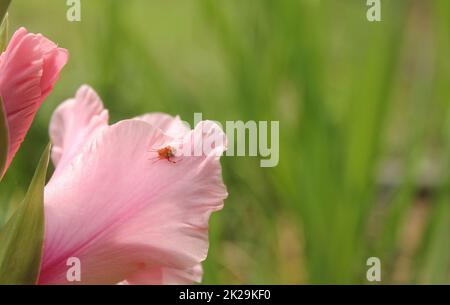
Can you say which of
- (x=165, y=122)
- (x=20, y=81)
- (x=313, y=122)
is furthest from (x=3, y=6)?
(x=313, y=122)

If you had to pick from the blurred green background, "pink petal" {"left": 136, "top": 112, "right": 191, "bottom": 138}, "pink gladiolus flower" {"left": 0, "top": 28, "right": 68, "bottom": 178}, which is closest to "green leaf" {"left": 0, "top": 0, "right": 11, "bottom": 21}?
"pink gladiolus flower" {"left": 0, "top": 28, "right": 68, "bottom": 178}

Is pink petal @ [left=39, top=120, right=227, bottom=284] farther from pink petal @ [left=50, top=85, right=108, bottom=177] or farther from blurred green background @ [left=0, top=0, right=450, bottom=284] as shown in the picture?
blurred green background @ [left=0, top=0, right=450, bottom=284]

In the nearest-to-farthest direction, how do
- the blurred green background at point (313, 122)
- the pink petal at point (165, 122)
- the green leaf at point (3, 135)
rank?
the green leaf at point (3, 135), the pink petal at point (165, 122), the blurred green background at point (313, 122)

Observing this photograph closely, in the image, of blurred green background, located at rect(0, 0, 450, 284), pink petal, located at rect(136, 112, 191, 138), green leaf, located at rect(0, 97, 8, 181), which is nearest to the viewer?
green leaf, located at rect(0, 97, 8, 181)

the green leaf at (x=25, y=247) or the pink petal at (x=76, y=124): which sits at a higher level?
the pink petal at (x=76, y=124)

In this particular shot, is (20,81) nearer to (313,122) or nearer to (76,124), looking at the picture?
(76,124)

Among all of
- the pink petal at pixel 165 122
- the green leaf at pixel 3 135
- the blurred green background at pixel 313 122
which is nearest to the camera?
the green leaf at pixel 3 135

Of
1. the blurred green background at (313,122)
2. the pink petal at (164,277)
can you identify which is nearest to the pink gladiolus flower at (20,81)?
the pink petal at (164,277)

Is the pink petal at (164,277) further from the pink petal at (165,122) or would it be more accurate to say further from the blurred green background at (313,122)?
the blurred green background at (313,122)
